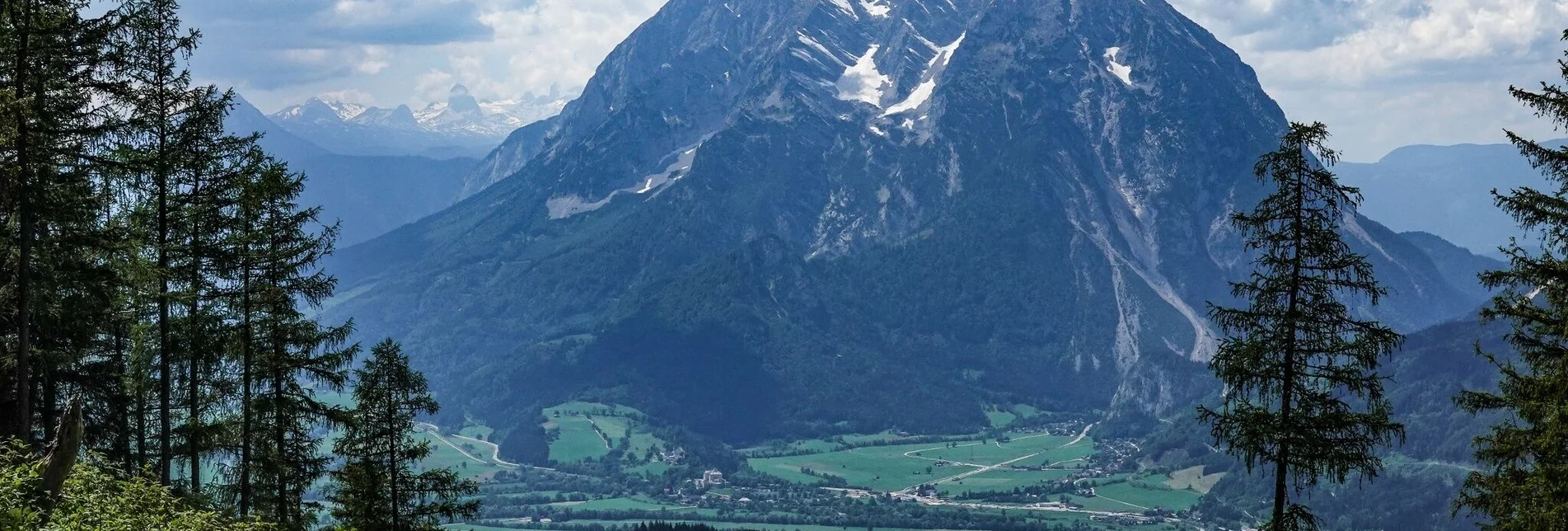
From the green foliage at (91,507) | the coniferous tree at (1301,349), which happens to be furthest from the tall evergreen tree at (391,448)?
the coniferous tree at (1301,349)

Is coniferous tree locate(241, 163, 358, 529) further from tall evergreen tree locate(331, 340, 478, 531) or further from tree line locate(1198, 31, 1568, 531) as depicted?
tree line locate(1198, 31, 1568, 531)

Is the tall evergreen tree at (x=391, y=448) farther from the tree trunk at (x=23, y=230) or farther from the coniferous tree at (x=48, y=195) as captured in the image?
the tree trunk at (x=23, y=230)

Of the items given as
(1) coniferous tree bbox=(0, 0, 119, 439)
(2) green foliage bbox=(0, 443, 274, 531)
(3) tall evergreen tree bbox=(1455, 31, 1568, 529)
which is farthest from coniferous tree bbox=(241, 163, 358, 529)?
(3) tall evergreen tree bbox=(1455, 31, 1568, 529)

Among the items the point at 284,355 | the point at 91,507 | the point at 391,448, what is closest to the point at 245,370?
the point at 284,355

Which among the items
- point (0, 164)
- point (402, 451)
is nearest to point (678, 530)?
point (402, 451)

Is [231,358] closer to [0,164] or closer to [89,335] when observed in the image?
[89,335]
